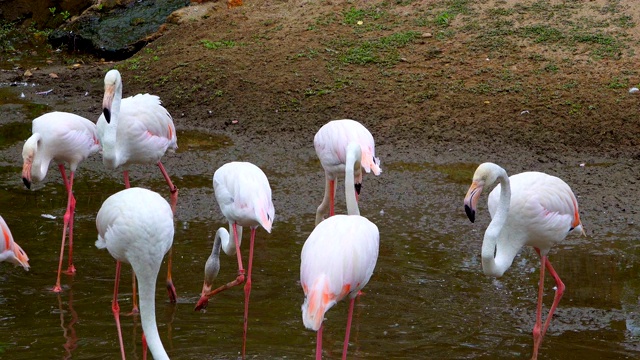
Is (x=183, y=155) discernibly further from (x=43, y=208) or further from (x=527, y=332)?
(x=527, y=332)

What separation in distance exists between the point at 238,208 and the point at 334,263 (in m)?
1.04

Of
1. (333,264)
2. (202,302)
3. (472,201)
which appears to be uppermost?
(472,201)

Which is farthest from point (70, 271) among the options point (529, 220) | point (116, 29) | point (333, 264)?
point (116, 29)

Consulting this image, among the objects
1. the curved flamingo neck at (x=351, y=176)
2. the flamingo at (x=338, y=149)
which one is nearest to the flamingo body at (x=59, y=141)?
the flamingo at (x=338, y=149)

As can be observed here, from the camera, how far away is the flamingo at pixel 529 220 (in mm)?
4660

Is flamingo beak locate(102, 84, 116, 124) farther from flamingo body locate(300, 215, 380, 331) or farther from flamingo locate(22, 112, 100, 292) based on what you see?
flamingo body locate(300, 215, 380, 331)

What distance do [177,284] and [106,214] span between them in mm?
1123

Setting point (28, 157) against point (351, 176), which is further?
point (28, 157)

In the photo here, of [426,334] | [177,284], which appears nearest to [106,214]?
[177,284]

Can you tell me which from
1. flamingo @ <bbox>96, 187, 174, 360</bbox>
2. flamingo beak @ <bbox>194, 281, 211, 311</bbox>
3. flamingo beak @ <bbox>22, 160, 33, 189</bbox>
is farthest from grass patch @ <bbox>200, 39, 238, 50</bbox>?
flamingo @ <bbox>96, 187, 174, 360</bbox>

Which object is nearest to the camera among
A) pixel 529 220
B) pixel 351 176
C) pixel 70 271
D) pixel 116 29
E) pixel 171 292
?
pixel 351 176

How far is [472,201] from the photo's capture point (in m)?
4.30

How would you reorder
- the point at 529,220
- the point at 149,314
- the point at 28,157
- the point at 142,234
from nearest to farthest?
the point at 149,314
the point at 142,234
the point at 529,220
the point at 28,157

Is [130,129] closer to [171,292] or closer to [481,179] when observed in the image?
[171,292]
